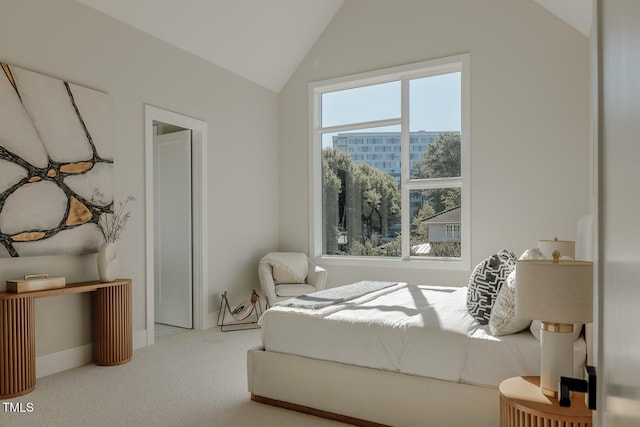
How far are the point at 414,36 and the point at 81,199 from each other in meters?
3.87

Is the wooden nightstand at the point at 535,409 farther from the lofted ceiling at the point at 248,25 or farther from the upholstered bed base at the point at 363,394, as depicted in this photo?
the lofted ceiling at the point at 248,25

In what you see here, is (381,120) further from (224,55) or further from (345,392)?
(345,392)

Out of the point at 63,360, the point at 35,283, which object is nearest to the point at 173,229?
the point at 63,360

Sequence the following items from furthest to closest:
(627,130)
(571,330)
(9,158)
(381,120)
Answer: (381,120) < (9,158) < (571,330) < (627,130)

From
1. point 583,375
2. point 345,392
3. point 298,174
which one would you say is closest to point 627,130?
point 583,375

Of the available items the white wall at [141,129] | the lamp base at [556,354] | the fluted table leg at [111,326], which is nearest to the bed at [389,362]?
the lamp base at [556,354]

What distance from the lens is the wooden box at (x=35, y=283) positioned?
3.19 m

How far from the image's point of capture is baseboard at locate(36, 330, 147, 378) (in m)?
3.50

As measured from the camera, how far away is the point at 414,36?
5266 mm

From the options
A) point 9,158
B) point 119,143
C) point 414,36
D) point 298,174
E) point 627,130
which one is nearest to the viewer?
point 627,130

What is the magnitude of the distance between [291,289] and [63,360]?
7.34ft

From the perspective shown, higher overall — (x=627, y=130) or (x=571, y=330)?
(x=627, y=130)

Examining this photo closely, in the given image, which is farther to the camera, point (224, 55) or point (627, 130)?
point (224, 55)

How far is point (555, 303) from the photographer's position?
176 centimetres
